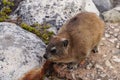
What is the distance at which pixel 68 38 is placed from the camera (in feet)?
23.1

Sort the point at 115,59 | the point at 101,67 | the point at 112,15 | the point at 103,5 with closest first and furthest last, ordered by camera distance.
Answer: the point at 101,67
the point at 115,59
the point at 112,15
the point at 103,5

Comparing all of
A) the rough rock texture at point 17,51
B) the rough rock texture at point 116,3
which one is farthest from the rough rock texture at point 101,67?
the rough rock texture at point 116,3

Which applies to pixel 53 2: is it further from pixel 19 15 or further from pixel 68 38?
pixel 68 38

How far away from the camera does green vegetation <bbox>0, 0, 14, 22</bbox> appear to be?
27.6 ft

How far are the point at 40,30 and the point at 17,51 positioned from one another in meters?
1.21

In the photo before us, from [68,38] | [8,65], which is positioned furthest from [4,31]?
[68,38]

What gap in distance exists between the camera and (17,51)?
23.4 feet

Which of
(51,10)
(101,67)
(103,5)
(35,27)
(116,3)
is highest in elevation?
(51,10)

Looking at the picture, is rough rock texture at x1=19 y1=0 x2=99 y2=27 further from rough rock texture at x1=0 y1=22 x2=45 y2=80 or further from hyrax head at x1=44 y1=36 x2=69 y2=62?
hyrax head at x1=44 y1=36 x2=69 y2=62

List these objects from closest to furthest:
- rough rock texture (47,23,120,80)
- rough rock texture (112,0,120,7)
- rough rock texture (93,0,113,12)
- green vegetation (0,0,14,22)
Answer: rough rock texture (47,23,120,80), green vegetation (0,0,14,22), rough rock texture (93,0,113,12), rough rock texture (112,0,120,7)

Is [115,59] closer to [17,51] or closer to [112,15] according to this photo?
[112,15]

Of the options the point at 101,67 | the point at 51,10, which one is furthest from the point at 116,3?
the point at 101,67

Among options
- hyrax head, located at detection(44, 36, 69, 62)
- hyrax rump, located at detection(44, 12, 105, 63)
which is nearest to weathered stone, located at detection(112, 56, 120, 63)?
hyrax rump, located at detection(44, 12, 105, 63)

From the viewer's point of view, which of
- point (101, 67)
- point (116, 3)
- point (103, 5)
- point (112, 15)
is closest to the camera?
point (101, 67)
